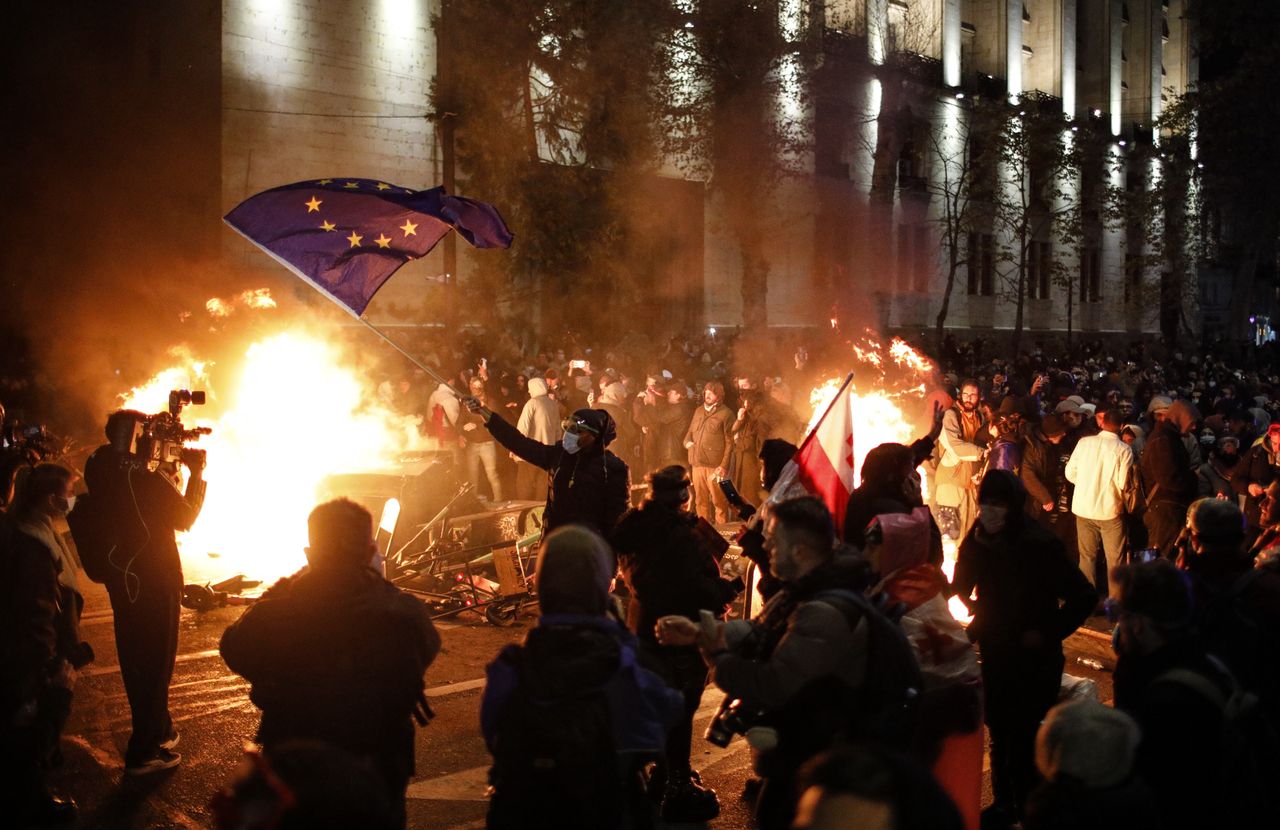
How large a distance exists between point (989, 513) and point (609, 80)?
19624 mm

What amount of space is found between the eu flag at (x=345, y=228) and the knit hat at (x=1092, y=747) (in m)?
5.91

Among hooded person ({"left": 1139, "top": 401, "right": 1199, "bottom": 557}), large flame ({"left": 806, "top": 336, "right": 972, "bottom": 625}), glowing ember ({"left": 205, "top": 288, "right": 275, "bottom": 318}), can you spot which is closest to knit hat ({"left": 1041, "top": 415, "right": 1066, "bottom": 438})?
hooded person ({"left": 1139, "top": 401, "right": 1199, "bottom": 557})

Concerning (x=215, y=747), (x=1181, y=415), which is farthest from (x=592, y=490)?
(x=1181, y=415)

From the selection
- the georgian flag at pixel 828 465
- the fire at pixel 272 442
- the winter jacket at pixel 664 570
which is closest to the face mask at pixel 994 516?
the georgian flag at pixel 828 465

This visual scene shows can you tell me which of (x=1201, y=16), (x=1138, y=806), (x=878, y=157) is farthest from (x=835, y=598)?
(x=1201, y=16)

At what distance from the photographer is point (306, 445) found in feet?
44.7

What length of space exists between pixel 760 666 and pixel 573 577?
2.14ft

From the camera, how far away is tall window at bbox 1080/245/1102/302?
149ft

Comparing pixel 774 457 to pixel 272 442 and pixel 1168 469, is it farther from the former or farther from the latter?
pixel 272 442

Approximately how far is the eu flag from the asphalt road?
2559 mm

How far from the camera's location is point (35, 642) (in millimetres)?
4582

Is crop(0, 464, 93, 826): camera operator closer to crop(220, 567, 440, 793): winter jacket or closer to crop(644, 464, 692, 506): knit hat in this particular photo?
crop(220, 567, 440, 793): winter jacket

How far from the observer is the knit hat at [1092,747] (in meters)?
2.73

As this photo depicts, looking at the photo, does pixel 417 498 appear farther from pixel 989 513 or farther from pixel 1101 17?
pixel 1101 17
